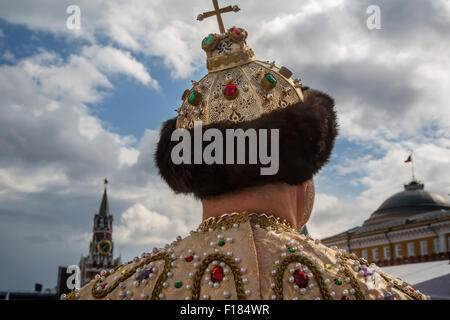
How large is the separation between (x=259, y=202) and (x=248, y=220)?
0.57 feet

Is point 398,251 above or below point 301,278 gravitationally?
above

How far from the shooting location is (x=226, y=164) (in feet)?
8.61

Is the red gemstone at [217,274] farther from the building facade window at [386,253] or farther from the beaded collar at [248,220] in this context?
the building facade window at [386,253]

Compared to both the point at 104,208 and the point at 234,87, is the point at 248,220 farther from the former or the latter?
the point at 104,208

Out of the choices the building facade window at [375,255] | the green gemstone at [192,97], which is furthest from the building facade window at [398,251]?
the green gemstone at [192,97]

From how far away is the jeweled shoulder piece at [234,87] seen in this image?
2707mm

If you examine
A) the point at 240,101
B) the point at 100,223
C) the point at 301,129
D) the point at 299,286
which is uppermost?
the point at 100,223

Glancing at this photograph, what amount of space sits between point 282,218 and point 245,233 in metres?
0.36

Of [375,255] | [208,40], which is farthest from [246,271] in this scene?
[375,255]

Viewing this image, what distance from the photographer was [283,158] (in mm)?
2619

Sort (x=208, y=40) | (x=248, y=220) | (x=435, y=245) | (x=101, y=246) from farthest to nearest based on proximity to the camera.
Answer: (x=101, y=246) → (x=435, y=245) → (x=208, y=40) → (x=248, y=220)
